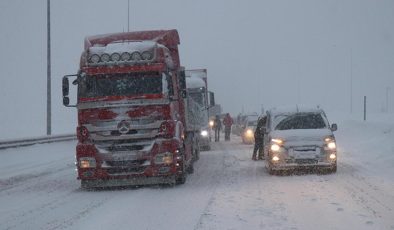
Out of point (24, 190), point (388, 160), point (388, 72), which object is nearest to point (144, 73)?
point (24, 190)

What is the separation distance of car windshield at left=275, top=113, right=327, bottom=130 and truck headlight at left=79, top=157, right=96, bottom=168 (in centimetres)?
536

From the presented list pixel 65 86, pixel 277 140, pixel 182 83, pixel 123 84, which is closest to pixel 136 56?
pixel 123 84

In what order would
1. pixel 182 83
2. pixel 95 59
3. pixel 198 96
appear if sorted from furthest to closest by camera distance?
pixel 198 96 → pixel 182 83 → pixel 95 59

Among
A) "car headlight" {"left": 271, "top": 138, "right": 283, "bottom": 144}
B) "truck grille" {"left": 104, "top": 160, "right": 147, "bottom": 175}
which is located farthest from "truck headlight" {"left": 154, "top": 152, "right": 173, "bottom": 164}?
"car headlight" {"left": 271, "top": 138, "right": 283, "bottom": 144}

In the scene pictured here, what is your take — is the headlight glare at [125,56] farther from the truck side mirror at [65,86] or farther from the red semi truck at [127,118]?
the truck side mirror at [65,86]

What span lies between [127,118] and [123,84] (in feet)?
3.02

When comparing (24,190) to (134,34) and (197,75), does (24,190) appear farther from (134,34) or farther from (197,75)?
(197,75)

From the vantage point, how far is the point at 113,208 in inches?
420

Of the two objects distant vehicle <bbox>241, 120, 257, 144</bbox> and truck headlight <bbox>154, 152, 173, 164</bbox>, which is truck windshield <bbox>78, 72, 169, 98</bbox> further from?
distant vehicle <bbox>241, 120, 257, 144</bbox>

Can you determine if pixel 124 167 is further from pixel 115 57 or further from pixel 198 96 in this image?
pixel 198 96

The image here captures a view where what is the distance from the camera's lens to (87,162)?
1320cm

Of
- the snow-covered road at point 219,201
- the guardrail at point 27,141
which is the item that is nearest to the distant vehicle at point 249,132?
the guardrail at point 27,141

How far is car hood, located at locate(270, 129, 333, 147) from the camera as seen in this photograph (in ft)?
49.1

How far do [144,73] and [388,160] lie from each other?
8.00 m
